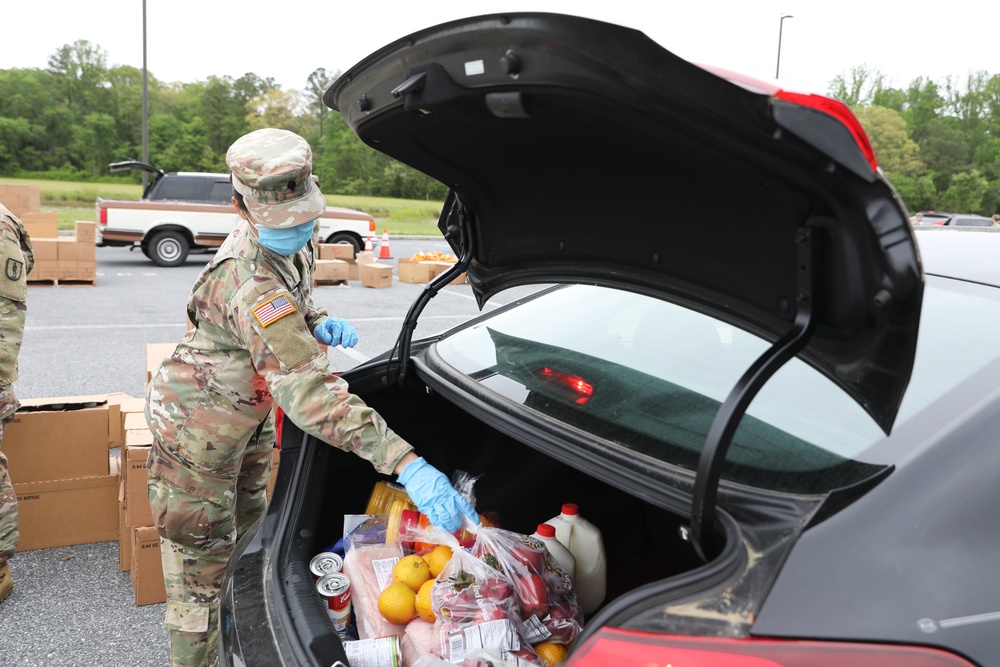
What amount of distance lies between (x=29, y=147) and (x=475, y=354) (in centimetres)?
4339

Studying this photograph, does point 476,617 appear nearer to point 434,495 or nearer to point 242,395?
point 434,495

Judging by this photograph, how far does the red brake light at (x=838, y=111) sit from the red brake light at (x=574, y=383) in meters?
0.83

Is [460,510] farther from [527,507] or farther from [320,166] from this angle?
[320,166]

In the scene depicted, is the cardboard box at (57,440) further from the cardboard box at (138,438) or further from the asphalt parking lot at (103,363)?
the cardboard box at (138,438)

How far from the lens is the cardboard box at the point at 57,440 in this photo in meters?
3.07

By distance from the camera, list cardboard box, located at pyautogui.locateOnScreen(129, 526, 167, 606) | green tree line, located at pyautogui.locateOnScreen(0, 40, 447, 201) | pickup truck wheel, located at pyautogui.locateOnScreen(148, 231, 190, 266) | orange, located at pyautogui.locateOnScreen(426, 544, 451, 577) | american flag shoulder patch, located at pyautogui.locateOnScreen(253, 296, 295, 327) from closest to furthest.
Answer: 1. orange, located at pyautogui.locateOnScreen(426, 544, 451, 577)
2. american flag shoulder patch, located at pyautogui.locateOnScreen(253, 296, 295, 327)
3. cardboard box, located at pyautogui.locateOnScreen(129, 526, 167, 606)
4. pickup truck wheel, located at pyautogui.locateOnScreen(148, 231, 190, 266)
5. green tree line, located at pyautogui.locateOnScreen(0, 40, 447, 201)

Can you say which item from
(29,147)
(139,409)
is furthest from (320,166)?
(139,409)

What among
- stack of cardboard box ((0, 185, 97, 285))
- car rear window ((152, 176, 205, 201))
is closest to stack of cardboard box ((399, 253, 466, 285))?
car rear window ((152, 176, 205, 201))

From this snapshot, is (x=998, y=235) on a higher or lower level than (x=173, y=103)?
lower

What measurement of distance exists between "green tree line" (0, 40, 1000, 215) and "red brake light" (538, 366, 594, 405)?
3399cm

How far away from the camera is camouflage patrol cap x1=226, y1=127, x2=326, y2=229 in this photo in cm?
192

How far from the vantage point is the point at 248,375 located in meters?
2.11

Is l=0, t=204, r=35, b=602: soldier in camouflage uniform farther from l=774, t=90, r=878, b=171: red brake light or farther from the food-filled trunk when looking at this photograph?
l=774, t=90, r=878, b=171: red brake light

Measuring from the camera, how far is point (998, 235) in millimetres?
2037
